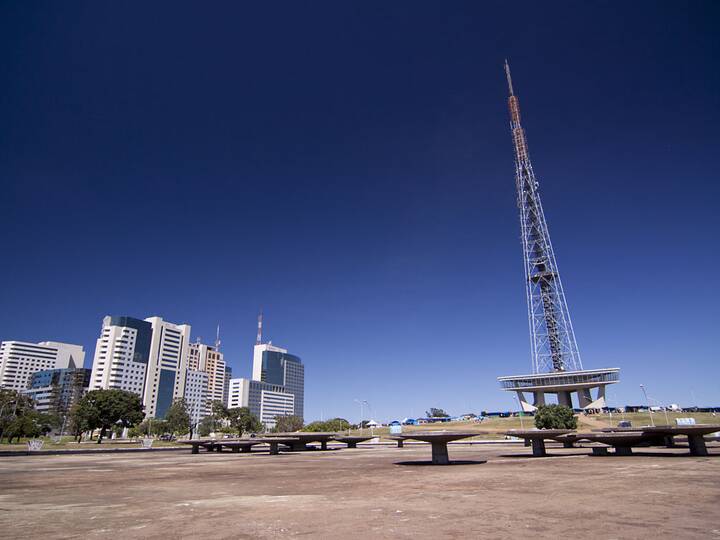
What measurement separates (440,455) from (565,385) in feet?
327

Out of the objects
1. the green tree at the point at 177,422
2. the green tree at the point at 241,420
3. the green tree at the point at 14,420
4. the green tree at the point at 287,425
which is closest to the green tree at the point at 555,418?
the green tree at the point at 241,420

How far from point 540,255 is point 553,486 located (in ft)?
366

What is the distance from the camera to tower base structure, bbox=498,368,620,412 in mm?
109688

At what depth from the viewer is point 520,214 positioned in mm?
117938

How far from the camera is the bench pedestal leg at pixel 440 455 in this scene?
80.6 ft

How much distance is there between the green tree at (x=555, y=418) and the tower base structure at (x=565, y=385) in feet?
136

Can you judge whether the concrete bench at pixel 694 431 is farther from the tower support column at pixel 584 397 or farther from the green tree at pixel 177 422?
the green tree at pixel 177 422

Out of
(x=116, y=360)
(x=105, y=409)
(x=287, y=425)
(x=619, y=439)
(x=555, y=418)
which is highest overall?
(x=116, y=360)

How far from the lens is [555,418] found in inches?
2704

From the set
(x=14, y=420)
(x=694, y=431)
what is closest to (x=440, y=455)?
(x=694, y=431)

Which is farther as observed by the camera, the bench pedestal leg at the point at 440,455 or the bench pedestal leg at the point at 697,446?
the bench pedestal leg at the point at 440,455

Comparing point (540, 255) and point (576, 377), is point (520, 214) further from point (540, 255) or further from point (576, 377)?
point (576, 377)

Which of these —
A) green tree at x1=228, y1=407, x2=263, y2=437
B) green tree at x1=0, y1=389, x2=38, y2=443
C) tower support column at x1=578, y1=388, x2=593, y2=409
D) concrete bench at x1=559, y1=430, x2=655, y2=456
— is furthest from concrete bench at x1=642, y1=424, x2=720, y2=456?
green tree at x1=228, y1=407, x2=263, y2=437

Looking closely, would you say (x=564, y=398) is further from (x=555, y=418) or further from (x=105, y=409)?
(x=105, y=409)
